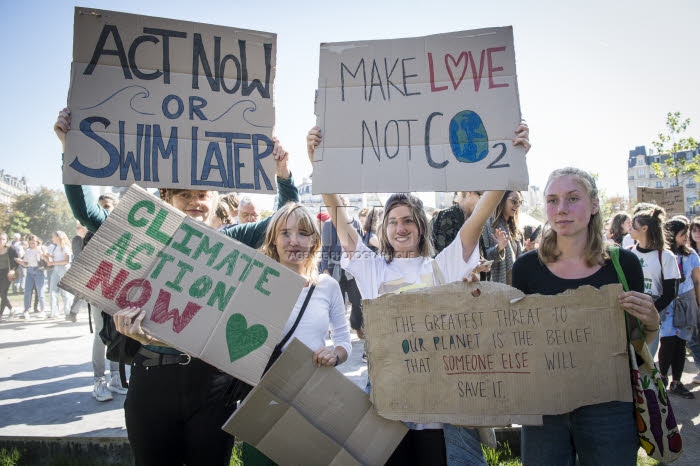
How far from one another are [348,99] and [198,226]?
3.50 ft

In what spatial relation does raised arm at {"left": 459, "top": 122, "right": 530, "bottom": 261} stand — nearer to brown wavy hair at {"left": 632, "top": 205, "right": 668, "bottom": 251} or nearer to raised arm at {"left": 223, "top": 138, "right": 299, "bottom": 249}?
raised arm at {"left": 223, "top": 138, "right": 299, "bottom": 249}

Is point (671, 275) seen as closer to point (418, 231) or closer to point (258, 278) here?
point (418, 231)

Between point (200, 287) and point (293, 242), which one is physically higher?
point (293, 242)

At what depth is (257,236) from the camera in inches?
97.0

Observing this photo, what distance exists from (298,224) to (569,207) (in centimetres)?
134

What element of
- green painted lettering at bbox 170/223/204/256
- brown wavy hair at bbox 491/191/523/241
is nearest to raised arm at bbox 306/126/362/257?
green painted lettering at bbox 170/223/204/256

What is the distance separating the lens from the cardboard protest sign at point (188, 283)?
173cm

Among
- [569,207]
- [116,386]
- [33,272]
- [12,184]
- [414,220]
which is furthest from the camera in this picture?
[12,184]

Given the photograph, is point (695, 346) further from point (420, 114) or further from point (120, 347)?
point (120, 347)

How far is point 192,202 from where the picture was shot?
227 centimetres

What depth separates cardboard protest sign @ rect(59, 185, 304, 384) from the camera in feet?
5.68

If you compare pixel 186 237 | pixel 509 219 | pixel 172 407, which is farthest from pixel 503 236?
pixel 172 407

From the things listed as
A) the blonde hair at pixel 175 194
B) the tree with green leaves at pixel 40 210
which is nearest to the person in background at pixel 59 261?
the blonde hair at pixel 175 194

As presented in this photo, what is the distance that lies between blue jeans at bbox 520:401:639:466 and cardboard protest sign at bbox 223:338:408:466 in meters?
0.59
